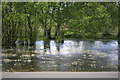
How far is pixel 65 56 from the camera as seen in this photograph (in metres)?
4.87

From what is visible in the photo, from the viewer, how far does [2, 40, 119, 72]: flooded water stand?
411cm

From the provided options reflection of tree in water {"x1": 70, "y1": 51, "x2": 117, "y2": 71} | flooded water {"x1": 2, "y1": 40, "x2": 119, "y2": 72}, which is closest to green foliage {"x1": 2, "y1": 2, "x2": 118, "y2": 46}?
flooded water {"x1": 2, "y1": 40, "x2": 119, "y2": 72}

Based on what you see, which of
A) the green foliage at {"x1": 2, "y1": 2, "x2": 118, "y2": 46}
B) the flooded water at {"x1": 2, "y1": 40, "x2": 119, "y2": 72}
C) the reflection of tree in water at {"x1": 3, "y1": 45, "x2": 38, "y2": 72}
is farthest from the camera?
the green foliage at {"x1": 2, "y1": 2, "x2": 118, "y2": 46}

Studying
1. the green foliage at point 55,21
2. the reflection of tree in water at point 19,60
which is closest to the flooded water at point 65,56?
the reflection of tree in water at point 19,60

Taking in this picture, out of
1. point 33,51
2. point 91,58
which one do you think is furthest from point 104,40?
point 33,51

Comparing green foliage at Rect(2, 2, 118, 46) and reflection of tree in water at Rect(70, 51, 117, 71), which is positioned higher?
green foliage at Rect(2, 2, 118, 46)

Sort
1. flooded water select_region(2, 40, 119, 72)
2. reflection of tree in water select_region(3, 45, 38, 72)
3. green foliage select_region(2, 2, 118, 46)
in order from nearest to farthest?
reflection of tree in water select_region(3, 45, 38, 72) → flooded water select_region(2, 40, 119, 72) → green foliage select_region(2, 2, 118, 46)

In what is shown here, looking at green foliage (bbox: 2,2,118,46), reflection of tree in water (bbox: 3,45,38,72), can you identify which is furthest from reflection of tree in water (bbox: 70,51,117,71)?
reflection of tree in water (bbox: 3,45,38,72)

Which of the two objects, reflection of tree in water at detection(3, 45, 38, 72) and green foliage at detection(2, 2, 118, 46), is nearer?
reflection of tree in water at detection(3, 45, 38, 72)

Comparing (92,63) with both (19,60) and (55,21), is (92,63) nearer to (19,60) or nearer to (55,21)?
(55,21)

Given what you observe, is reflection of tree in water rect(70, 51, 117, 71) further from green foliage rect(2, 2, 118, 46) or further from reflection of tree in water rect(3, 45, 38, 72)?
reflection of tree in water rect(3, 45, 38, 72)

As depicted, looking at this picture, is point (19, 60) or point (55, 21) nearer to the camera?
point (19, 60)

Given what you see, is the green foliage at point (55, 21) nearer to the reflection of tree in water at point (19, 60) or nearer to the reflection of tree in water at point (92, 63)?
the reflection of tree in water at point (19, 60)

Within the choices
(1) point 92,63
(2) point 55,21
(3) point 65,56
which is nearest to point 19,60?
(3) point 65,56
